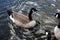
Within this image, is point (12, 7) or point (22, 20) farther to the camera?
point (12, 7)

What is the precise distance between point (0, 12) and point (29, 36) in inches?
154

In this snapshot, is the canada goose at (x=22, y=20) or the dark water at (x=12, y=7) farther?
the dark water at (x=12, y=7)

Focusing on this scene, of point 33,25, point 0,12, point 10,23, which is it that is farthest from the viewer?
point 0,12

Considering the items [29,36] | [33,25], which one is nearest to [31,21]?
[33,25]

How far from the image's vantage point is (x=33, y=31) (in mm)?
13609

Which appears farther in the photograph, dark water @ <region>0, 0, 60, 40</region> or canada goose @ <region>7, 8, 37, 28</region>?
dark water @ <region>0, 0, 60, 40</region>

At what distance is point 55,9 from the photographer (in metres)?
16.0

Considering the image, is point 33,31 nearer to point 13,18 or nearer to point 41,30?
point 41,30

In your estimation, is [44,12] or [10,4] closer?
[44,12]

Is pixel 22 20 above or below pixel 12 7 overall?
above

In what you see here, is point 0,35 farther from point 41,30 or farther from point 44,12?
point 44,12

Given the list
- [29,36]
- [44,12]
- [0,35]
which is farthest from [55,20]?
[0,35]

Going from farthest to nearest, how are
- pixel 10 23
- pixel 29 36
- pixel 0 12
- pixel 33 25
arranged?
pixel 0 12 < pixel 10 23 < pixel 33 25 < pixel 29 36

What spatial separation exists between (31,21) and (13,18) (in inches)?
66.8
